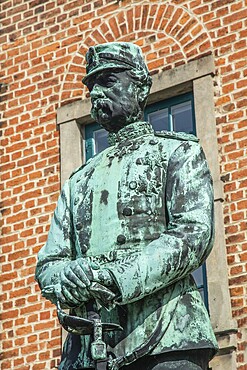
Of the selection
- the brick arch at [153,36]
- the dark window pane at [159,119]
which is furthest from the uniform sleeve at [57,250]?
the brick arch at [153,36]

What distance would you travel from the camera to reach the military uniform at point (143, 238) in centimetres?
381

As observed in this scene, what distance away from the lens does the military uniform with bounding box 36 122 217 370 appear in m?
3.81

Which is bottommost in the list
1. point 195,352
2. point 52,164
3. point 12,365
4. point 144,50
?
point 195,352

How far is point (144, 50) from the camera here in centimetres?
948

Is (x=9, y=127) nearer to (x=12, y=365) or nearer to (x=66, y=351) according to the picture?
(x=12, y=365)

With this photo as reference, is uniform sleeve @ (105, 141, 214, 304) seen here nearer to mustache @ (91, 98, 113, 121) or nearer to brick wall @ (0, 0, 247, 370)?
mustache @ (91, 98, 113, 121)

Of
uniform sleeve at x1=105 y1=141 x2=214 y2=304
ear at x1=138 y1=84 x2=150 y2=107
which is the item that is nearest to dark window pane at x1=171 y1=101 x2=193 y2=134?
ear at x1=138 y1=84 x2=150 y2=107

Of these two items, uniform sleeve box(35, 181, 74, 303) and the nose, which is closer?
uniform sleeve box(35, 181, 74, 303)

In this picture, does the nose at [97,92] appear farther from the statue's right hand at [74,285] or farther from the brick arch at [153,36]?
the brick arch at [153,36]

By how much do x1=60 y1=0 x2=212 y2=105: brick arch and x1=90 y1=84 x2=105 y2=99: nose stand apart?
4920 millimetres

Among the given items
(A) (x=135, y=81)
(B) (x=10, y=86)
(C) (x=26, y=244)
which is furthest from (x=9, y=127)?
(A) (x=135, y=81)

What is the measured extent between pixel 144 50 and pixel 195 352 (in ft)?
19.3

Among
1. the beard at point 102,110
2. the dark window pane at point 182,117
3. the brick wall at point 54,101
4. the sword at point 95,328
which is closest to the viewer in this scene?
the sword at point 95,328

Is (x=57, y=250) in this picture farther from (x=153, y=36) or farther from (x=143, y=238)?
(x=153, y=36)
